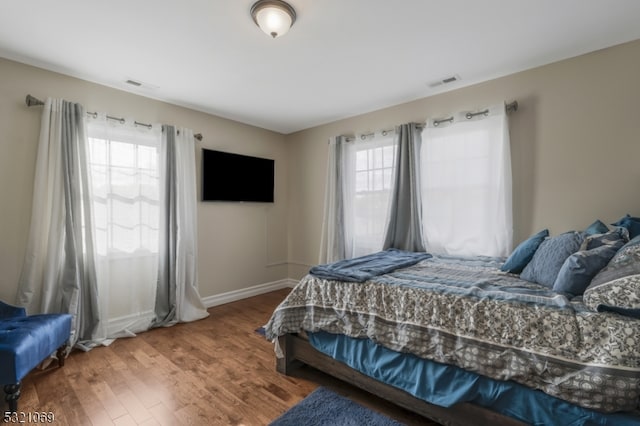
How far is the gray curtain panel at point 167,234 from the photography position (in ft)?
10.7

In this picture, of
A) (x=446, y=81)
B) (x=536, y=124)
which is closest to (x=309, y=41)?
(x=446, y=81)

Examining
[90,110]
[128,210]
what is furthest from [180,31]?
[128,210]

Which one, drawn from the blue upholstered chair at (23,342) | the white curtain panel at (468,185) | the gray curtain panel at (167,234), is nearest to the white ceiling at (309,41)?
Result: the white curtain panel at (468,185)

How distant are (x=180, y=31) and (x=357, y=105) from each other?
2.12 meters

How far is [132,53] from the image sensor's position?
2.38m

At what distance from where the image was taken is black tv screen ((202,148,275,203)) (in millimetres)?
3760

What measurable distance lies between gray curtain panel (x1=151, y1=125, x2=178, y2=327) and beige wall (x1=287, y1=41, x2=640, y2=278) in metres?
3.13

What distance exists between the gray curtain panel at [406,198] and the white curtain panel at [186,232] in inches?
90.9

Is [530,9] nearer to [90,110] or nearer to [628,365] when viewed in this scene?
[628,365]

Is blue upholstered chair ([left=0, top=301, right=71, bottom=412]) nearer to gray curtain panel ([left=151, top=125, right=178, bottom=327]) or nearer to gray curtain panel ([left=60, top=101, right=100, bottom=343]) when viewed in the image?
gray curtain panel ([left=60, top=101, right=100, bottom=343])

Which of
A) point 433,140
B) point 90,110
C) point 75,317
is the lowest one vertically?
point 75,317

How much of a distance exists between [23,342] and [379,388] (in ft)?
7.33

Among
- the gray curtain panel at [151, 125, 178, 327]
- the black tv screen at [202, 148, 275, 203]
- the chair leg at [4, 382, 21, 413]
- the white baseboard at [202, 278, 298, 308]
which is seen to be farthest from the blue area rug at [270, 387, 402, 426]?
the black tv screen at [202, 148, 275, 203]

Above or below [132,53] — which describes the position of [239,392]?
below
